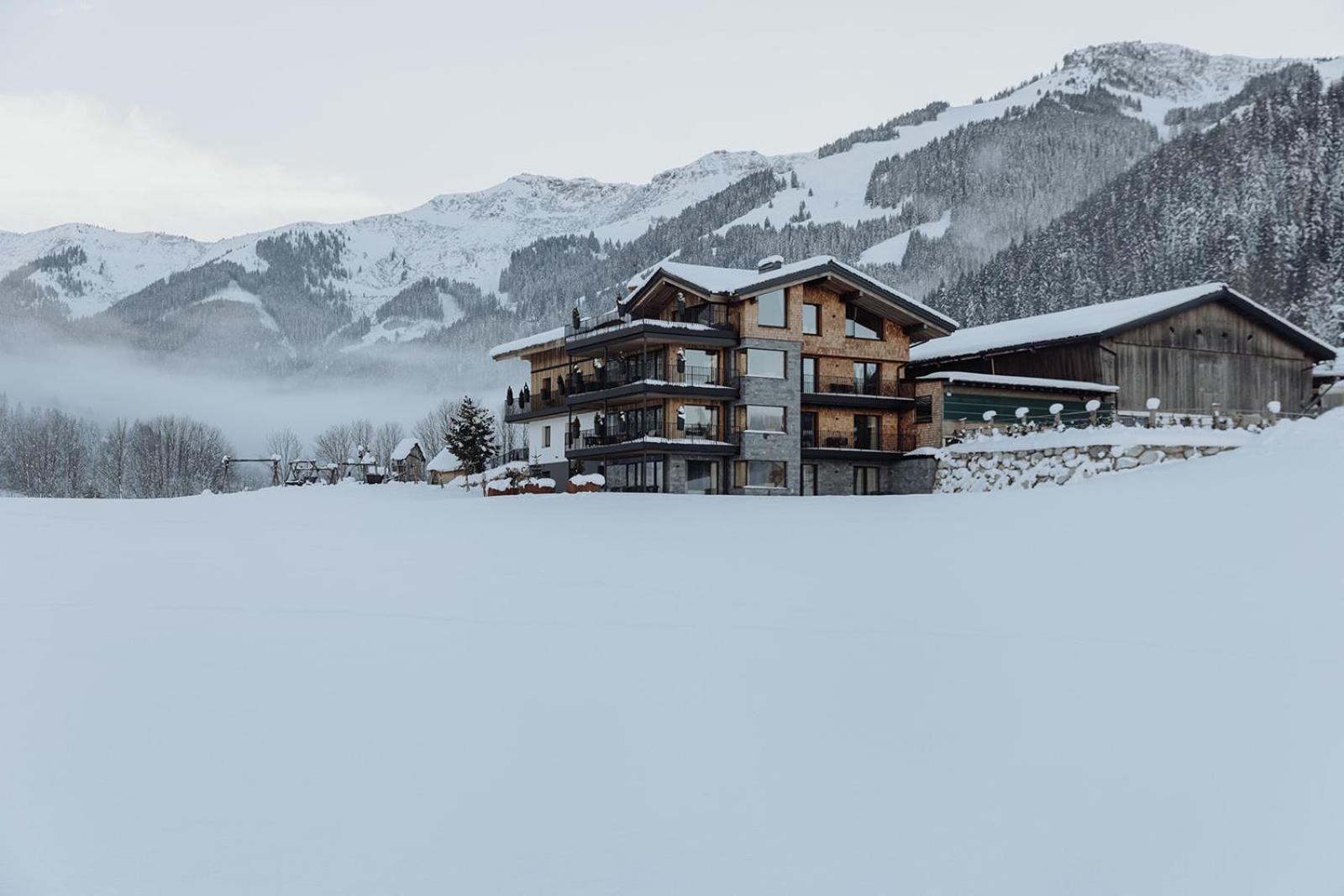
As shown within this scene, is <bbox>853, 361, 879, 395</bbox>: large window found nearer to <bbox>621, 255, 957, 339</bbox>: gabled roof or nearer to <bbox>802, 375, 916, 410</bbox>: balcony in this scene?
<bbox>802, 375, 916, 410</bbox>: balcony

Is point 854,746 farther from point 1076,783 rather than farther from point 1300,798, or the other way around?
point 1300,798

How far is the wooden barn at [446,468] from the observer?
76.6 metres

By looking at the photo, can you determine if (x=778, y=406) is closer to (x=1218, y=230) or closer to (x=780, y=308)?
(x=780, y=308)

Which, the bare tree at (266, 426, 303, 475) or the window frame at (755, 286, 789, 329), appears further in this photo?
the bare tree at (266, 426, 303, 475)

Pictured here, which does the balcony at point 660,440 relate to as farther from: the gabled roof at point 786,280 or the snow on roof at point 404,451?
the snow on roof at point 404,451

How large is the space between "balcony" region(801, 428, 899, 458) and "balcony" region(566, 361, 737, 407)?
14.9ft

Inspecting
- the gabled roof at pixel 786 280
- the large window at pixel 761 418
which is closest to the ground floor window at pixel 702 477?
the large window at pixel 761 418

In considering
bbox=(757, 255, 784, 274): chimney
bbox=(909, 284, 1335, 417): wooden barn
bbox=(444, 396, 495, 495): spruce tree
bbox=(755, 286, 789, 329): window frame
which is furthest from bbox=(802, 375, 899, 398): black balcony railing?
bbox=(444, 396, 495, 495): spruce tree

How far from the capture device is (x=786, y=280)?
44.9 m

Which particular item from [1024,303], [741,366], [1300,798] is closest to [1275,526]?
[1300,798]

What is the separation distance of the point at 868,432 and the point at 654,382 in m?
10.6

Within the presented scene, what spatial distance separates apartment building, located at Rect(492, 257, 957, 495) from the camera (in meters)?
45.1

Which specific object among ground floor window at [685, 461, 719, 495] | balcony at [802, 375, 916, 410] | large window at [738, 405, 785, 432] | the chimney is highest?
the chimney

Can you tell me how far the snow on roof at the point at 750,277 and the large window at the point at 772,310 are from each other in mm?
965
